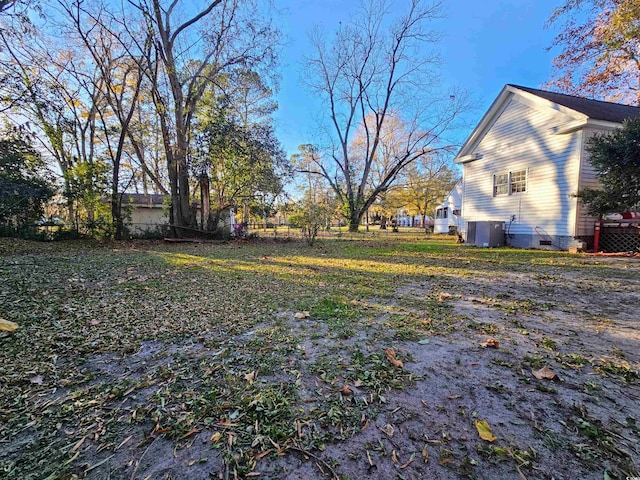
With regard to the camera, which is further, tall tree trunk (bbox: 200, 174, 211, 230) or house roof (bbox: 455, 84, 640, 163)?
tall tree trunk (bbox: 200, 174, 211, 230)

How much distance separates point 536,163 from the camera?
31.3 ft

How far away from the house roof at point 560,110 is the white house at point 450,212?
1048 cm

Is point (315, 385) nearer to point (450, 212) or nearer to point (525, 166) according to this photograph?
point (525, 166)

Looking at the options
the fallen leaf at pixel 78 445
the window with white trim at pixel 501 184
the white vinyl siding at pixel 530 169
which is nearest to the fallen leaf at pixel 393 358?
the fallen leaf at pixel 78 445

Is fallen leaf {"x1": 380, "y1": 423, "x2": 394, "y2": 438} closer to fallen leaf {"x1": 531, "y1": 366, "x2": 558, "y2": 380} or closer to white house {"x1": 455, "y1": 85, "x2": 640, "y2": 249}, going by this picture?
fallen leaf {"x1": 531, "y1": 366, "x2": 558, "y2": 380}

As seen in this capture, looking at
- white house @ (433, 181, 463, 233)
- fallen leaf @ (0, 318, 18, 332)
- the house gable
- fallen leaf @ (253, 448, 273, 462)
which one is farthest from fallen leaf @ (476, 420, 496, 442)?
white house @ (433, 181, 463, 233)

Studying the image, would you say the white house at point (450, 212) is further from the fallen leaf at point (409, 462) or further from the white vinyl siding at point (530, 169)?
the fallen leaf at point (409, 462)

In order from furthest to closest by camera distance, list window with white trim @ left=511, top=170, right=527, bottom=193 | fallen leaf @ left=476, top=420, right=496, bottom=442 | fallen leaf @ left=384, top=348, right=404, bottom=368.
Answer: window with white trim @ left=511, top=170, right=527, bottom=193
fallen leaf @ left=384, top=348, right=404, bottom=368
fallen leaf @ left=476, top=420, right=496, bottom=442

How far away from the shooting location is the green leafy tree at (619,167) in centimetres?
609

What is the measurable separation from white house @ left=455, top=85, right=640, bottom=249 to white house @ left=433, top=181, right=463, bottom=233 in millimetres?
10568

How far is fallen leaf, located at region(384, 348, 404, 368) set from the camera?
190 cm

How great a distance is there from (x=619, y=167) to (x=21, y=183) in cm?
1604

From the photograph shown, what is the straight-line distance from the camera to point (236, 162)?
11125mm

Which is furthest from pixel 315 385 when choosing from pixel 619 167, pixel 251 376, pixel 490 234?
pixel 490 234
